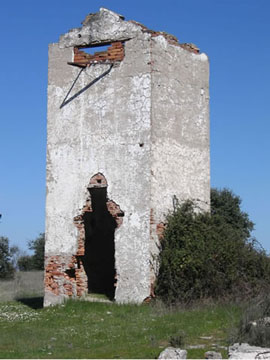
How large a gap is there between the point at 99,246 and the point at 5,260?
1745cm

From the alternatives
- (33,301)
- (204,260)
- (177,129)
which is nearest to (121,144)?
(177,129)

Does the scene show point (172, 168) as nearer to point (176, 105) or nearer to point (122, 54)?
point (176, 105)

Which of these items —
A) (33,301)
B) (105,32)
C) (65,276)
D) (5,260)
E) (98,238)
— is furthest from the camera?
(5,260)

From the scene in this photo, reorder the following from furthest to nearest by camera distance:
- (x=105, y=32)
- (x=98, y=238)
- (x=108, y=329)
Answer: (x=98, y=238) < (x=105, y=32) < (x=108, y=329)

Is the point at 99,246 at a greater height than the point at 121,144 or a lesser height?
lesser

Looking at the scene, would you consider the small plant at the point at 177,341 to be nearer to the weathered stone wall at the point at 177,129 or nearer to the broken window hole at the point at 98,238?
the weathered stone wall at the point at 177,129

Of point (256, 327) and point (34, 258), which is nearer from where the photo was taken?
point (256, 327)

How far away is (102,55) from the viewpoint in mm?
16703

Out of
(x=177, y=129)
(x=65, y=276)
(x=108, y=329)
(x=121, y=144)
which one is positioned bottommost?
(x=108, y=329)

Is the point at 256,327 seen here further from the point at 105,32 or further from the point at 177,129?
the point at 105,32

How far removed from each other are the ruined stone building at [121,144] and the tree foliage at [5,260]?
16.9m

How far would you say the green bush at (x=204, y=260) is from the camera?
15.0m

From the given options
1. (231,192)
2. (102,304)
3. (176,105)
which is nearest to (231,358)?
(102,304)

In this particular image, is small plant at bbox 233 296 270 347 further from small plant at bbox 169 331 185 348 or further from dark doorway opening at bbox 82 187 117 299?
dark doorway opening at bbox 82 187 117 299
